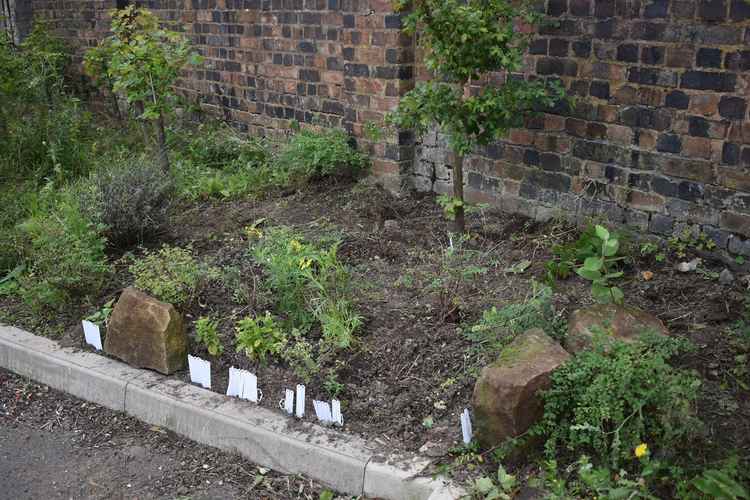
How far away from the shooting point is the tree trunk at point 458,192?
5.03m

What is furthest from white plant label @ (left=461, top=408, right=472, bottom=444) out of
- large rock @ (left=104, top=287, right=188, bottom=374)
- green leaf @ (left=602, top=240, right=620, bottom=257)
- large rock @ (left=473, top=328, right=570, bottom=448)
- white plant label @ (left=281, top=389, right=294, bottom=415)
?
large rock @ (left=104, top=287, right=188, bottom=374)

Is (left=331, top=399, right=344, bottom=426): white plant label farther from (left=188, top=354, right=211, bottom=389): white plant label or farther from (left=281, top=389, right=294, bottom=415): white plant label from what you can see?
(left=188, top=354, right=211, bottom=389): white plant label

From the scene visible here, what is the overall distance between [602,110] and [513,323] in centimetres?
181

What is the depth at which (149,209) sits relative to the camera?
5.28 m

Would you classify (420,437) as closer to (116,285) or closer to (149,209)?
(116,285)

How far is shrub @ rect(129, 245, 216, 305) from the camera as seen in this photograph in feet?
14.4

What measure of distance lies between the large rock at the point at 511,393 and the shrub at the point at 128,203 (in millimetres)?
3012

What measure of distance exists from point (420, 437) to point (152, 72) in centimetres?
437

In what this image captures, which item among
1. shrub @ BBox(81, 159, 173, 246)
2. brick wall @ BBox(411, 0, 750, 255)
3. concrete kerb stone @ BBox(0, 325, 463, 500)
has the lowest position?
concrete kerb stone @ BBox(0, 325, 463, 500)

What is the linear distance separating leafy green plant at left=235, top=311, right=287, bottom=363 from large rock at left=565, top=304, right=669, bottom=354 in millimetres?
1457

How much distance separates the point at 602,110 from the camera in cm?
476

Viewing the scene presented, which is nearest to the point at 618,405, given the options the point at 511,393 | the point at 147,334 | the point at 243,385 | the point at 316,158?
the point at 511,393

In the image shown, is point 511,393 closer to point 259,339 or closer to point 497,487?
point 497,487

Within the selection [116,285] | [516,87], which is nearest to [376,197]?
[516,87]
